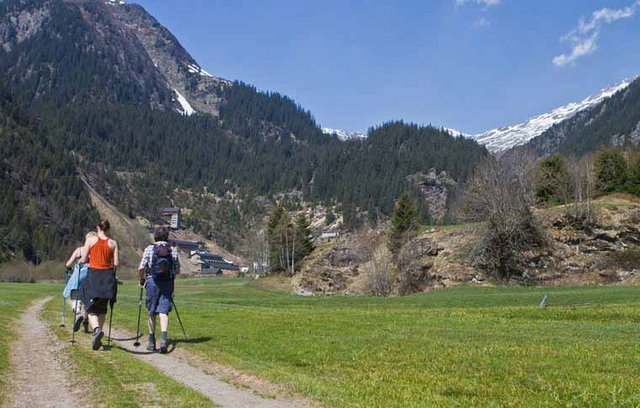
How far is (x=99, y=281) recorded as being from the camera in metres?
13.9

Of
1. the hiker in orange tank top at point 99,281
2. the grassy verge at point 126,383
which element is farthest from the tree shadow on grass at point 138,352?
the hiker in orange tank top at point 99,281

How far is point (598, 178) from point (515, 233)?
23.4m

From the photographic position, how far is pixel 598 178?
254ft

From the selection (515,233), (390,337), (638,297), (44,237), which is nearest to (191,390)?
(390,337)

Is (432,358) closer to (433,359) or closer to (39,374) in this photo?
(433,359)

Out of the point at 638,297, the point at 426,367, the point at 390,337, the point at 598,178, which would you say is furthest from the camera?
the point at 598,178

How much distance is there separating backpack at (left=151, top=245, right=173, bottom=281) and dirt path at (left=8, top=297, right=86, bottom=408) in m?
2.73

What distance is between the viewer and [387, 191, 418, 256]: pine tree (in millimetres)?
75312

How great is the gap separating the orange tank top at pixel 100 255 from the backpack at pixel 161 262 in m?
Answer: 1.08

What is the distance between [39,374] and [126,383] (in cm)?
197

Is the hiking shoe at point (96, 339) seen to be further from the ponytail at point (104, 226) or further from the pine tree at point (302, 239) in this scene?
the pine tree at point (302, 239)

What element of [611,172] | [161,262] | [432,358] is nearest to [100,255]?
[161,262]

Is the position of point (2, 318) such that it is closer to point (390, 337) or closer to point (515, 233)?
point (390, 337)

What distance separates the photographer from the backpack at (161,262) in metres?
14.1
